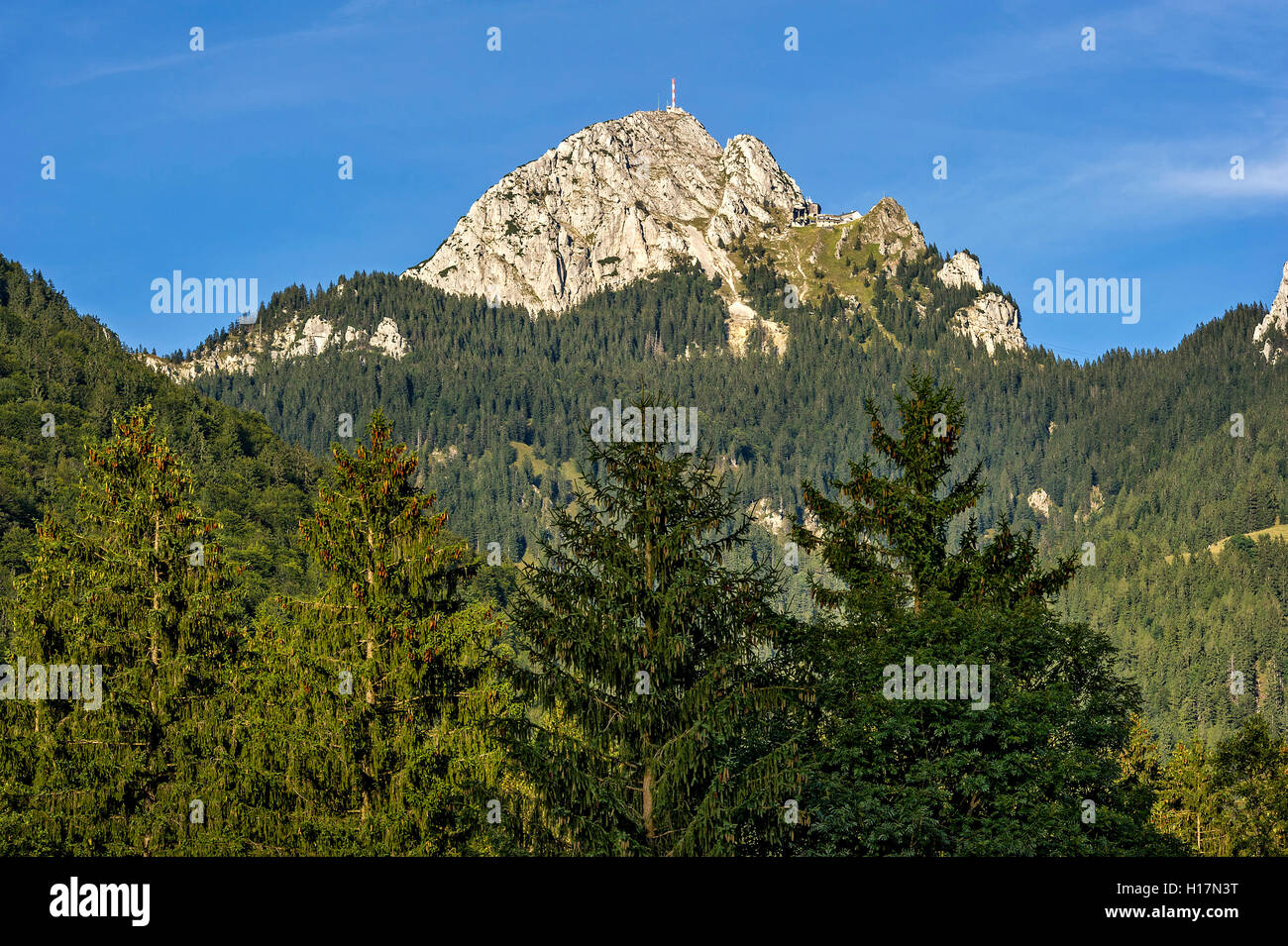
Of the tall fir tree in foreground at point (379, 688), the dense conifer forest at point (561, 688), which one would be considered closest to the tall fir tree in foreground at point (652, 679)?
the dense conifer forest at point (561, 688)

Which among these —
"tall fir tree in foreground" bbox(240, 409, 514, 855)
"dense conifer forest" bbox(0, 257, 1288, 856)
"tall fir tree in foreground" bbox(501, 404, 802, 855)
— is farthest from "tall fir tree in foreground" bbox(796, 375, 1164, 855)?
"tall fir tree in foreground" bbox(240, 409, 514, 855)

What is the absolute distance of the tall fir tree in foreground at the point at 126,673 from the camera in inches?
1190

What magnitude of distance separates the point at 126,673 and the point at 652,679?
46.3 feet

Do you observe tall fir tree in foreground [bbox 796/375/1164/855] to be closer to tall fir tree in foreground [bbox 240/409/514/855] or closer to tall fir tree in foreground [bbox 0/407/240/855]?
tall fir tree in foreground [bbox 240/409/514/855]

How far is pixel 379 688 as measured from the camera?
30.3m

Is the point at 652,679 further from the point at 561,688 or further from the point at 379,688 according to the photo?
the point at 379,688

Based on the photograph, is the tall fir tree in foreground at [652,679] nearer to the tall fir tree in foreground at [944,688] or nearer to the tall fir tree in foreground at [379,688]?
the tall fir tree in foreground at [944,688]


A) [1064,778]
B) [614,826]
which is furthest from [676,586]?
[1064,778]

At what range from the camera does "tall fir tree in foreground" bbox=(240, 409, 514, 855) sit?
94.2ft

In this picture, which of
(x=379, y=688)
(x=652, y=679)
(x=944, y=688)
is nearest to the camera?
(x=652, y=679)

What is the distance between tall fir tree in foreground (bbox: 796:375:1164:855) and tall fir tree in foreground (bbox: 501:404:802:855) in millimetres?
3112

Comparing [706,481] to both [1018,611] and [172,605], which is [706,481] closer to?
[1018,611]

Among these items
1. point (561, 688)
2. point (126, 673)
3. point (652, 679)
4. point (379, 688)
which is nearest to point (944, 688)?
point (652, 679)
